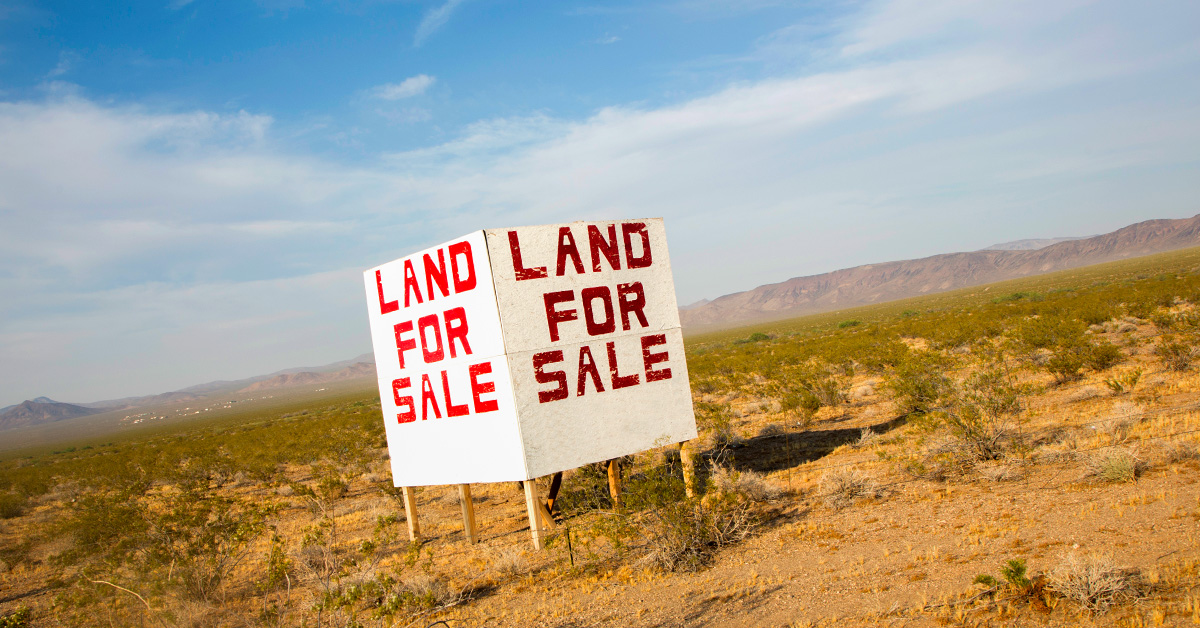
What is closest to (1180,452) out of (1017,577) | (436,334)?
(1017,577)

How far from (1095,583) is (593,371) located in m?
5.86

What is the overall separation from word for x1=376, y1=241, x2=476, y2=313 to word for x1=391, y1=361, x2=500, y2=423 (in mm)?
1169

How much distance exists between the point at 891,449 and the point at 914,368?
281 centimetres

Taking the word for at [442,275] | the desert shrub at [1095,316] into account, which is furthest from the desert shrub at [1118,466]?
the desert shrub at [1095,316]

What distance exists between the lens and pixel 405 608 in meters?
7.54

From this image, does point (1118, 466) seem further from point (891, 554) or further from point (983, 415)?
point (891, 554)

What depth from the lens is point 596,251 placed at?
9164 millimetres

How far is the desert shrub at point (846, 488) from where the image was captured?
9047mm

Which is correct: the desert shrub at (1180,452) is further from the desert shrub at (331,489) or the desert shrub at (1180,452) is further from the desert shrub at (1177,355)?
the desert shrub at (331,489)

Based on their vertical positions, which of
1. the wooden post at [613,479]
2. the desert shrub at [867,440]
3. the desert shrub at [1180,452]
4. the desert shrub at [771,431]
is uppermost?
the wooden post at [613,479]

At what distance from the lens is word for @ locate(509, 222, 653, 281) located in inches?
342

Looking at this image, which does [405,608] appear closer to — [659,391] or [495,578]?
[495,578]

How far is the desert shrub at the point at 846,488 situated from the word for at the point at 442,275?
611 centimetres

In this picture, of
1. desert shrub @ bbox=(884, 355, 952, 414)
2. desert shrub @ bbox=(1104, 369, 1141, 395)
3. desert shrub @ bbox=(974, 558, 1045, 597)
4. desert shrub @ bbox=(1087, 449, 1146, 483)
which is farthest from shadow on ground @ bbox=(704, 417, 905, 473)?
desert shrub @ bbox=(974, 558, 1045, 597)
